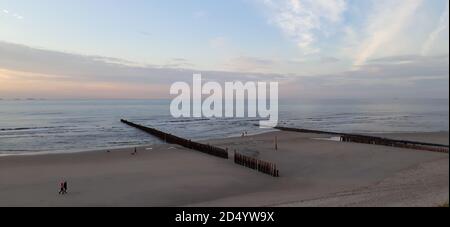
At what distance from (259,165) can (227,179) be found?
4.24 m

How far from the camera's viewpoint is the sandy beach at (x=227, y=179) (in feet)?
68.4

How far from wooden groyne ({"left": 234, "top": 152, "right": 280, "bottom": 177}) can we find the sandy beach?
0.77 meters

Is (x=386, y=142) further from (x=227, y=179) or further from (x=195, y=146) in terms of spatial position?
(x=227, y=179)

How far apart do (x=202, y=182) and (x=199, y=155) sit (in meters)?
14.8

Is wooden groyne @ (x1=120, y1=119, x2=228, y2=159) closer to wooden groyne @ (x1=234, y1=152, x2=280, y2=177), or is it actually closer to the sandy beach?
the sandy beach

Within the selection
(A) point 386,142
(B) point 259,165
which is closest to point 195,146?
(B) point 259,165

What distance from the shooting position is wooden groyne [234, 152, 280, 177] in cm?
3028

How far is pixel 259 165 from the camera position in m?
31.8

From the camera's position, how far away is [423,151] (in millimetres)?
38594

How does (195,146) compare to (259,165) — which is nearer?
(259,165)
